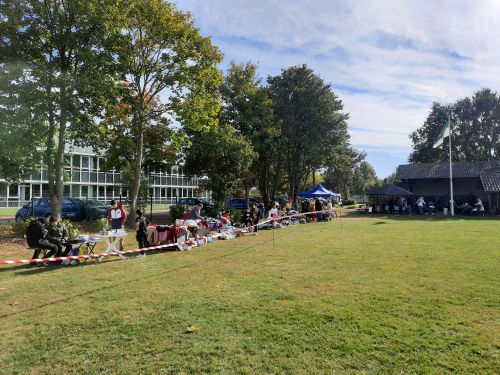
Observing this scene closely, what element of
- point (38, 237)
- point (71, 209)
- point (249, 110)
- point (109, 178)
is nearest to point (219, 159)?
point (249, 110)

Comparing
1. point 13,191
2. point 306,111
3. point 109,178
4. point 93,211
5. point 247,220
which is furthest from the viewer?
point 109,178

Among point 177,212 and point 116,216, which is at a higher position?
point 116,216

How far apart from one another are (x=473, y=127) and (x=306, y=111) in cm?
Result: 3096

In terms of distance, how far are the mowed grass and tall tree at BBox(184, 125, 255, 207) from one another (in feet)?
46.7

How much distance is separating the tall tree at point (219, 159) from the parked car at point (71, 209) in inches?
238

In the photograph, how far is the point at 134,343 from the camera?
468 centimetres

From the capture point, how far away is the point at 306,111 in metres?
32.9

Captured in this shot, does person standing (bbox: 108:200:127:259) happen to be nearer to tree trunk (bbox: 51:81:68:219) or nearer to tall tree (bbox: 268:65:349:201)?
tree trunk (bbox: 51:81:68:219)

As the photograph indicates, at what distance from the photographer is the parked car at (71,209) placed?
20938mm

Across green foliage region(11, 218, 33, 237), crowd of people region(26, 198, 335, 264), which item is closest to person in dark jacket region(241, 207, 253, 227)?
crowd of people region(26, 198, 335, 264)

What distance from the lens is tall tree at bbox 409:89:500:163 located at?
50906 mm

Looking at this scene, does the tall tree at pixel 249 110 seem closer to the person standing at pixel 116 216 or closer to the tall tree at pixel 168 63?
the tall tree at pixel 168 63

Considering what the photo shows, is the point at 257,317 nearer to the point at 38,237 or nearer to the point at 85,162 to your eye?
the point at 38,237

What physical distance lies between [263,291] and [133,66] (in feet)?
50.2
